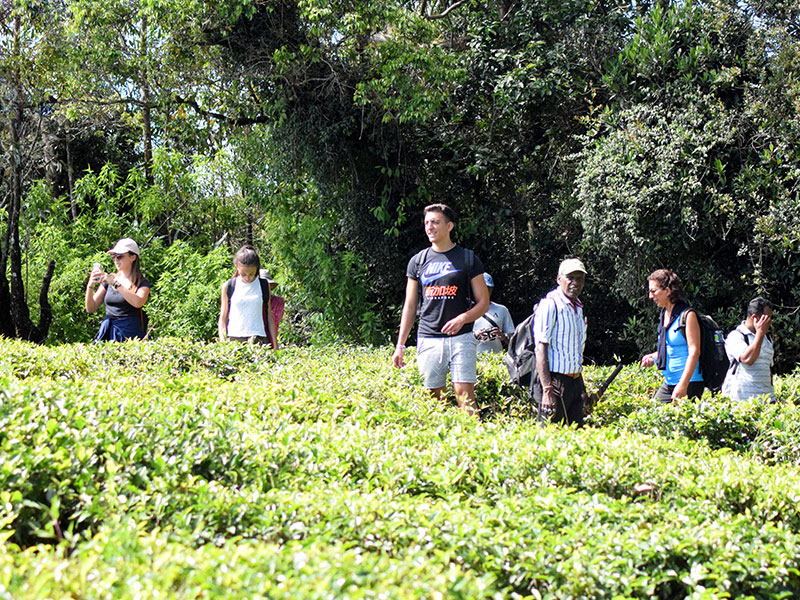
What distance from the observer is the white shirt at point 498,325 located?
343 inches

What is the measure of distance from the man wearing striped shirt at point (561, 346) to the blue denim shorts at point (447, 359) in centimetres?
58

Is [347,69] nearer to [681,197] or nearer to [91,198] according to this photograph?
[681,197]

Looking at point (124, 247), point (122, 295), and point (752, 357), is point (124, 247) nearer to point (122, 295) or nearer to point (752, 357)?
point (122, 295)

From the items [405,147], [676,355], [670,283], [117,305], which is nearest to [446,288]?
[670,283]

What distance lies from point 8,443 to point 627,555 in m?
2.34

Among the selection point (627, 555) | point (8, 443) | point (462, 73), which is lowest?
point (627, 555)

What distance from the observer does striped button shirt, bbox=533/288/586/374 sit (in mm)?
5855

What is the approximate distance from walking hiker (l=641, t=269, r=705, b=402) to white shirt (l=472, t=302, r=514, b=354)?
234cm

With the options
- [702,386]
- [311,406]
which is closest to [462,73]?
[702,386]

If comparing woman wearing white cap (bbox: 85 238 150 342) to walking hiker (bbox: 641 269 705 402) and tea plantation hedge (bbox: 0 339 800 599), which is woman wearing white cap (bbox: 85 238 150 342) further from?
walking hiker (bbox: 641 269 705 402)

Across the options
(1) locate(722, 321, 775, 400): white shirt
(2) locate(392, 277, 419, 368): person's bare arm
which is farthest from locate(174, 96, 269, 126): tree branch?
(1) locate(722, 321, 775, 400): white shirt

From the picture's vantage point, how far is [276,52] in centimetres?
1082

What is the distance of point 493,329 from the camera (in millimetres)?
8633

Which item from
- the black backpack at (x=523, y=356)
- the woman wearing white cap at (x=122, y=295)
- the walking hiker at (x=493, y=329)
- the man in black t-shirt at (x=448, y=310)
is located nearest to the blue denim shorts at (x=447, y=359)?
the man in black t-shirt at (x=448, y=310)
